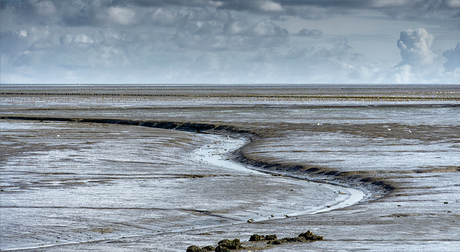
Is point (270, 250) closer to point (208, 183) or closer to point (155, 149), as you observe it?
point (208, 183)

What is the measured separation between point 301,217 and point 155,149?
14425 millimetres

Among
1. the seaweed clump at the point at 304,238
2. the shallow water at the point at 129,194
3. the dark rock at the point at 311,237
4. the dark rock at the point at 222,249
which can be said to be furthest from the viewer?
the shallow water at the point at 129,194

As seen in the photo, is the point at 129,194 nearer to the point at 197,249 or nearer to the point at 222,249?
the point at 197,249

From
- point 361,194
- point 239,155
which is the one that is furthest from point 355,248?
point 239,155

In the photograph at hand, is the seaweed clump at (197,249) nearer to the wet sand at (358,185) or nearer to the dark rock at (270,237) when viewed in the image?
the wet sand at (358,185)

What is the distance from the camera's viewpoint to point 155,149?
25.7m

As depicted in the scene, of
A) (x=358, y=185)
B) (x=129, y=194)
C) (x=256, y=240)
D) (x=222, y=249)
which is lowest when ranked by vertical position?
(x=358, y=185)

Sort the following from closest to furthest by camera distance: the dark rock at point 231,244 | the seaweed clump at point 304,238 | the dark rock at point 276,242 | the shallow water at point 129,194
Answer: the dark rock at point 231,244
the dark rock at point 276,242
the seaweed clump at point 304,238
the shallow water at point 129,194

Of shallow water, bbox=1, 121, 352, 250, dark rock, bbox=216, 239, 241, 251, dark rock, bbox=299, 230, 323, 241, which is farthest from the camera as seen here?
shallow water, bbox=1, 121, 352, 250

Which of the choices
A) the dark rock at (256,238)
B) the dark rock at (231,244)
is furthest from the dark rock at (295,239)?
the dark rock at (231,244)

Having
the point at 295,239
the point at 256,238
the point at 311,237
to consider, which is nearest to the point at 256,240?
the point at 256,238


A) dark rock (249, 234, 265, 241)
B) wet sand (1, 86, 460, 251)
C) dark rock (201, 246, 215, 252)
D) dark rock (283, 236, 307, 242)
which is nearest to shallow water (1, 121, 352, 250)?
wet sand (1, 86, 460, 251)

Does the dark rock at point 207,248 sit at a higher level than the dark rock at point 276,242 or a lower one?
higher

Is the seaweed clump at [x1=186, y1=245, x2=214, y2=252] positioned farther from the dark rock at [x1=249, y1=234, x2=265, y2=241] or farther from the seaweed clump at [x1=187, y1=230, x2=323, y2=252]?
the dark rock at [x1=249, y1=234, x2=265, y2=241]
